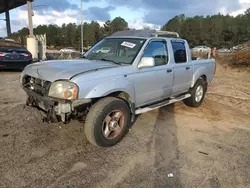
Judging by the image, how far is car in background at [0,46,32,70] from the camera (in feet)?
37.1

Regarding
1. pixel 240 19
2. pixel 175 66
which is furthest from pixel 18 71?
pixel 240 19

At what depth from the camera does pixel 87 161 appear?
140 inches

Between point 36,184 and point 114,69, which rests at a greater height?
point 114,69

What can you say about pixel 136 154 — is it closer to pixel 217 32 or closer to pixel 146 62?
pixel 146 62

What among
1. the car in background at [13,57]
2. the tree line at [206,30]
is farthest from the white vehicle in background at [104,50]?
the tree line at [206,30]

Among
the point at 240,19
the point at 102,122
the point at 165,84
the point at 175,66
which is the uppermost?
the point at 240,19

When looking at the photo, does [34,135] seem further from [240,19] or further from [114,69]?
[240,19]

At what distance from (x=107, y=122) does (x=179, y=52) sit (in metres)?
2.68

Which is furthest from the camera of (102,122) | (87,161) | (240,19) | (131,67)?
(240,19)

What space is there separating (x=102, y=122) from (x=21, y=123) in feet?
6.82

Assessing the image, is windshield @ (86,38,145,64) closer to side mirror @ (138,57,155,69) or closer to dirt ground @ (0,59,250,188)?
side mirror @ (138,57,155,69)

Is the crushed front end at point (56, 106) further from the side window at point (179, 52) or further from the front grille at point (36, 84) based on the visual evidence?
the side window at point (179, 52)

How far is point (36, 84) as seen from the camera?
4148 mm

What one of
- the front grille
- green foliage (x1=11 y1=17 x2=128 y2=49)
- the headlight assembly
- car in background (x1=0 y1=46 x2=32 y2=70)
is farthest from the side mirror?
green foliage (x1=11 y1=17 x2=128 y2=49)
